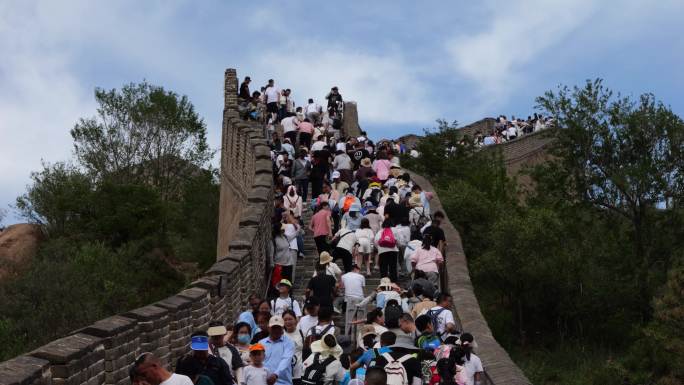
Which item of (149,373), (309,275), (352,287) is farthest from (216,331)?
(309,275)

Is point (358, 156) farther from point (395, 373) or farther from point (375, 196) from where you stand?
point (395, 373)

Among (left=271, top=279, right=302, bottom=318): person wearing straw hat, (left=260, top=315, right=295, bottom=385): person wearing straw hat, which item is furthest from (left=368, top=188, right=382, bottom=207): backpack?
(left=260, top=315, right=295, bottom=385): person wearing straw hat

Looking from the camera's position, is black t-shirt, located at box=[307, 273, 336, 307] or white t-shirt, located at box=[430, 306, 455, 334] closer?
white t-shirt, located at box=[430, 306, 455, 334]

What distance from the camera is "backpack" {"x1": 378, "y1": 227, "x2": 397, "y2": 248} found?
20.1 m

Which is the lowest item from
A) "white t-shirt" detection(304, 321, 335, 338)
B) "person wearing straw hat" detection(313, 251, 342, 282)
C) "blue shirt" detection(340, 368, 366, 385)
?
"blue shirt" detection(340, 368, 366, 385)

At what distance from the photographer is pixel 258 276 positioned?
20297 millimetres

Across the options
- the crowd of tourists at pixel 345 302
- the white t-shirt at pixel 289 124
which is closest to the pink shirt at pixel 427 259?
the crowd of tourists at pixel 345 302

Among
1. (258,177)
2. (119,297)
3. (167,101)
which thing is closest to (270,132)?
(258,177)

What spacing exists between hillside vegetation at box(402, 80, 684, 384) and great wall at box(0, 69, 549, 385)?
249 inches

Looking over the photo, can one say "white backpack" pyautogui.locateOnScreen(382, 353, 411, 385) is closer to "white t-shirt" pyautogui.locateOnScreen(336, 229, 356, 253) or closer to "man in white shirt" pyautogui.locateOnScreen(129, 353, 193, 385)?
"man in white shirt" pyautogui.locateOnScreen(129, 353, 193, 385)

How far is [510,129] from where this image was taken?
196 feet

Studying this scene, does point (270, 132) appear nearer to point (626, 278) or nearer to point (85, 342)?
point (626, 278)

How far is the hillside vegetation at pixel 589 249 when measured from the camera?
31.4m

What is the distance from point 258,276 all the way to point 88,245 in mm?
39519
